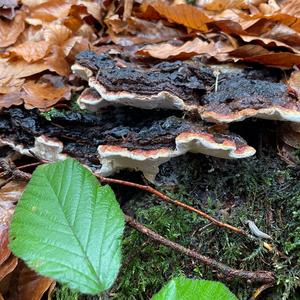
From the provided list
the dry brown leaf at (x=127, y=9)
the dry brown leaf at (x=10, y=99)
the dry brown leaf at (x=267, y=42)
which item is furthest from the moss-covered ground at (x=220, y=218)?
the dry brown leaf at (x=127, y=9)

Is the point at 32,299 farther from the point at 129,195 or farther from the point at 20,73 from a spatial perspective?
the point at 20,73

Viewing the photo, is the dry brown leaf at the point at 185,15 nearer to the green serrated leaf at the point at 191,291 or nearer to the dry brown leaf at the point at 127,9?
the dry brown leaf at the point at 127,9

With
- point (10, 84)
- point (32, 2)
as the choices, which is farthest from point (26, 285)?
point (32, 2)

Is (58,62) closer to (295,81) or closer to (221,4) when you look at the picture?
(221,4)

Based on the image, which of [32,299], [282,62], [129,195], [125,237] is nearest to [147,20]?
[282,62]

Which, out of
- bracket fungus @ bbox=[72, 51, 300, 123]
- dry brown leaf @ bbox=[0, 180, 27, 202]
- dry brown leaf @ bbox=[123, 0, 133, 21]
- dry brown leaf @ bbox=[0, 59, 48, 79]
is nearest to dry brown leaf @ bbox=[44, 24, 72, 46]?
dry brown leaf @ bbox=[0, 59, 48, 79]

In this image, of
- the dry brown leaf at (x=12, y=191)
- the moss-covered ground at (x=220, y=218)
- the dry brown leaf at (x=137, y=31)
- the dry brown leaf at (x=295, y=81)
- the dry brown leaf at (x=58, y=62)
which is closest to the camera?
the moss-covered ground at (x=220, y=218)

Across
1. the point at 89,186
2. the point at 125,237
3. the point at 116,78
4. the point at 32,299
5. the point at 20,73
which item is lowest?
the point at 32,299
